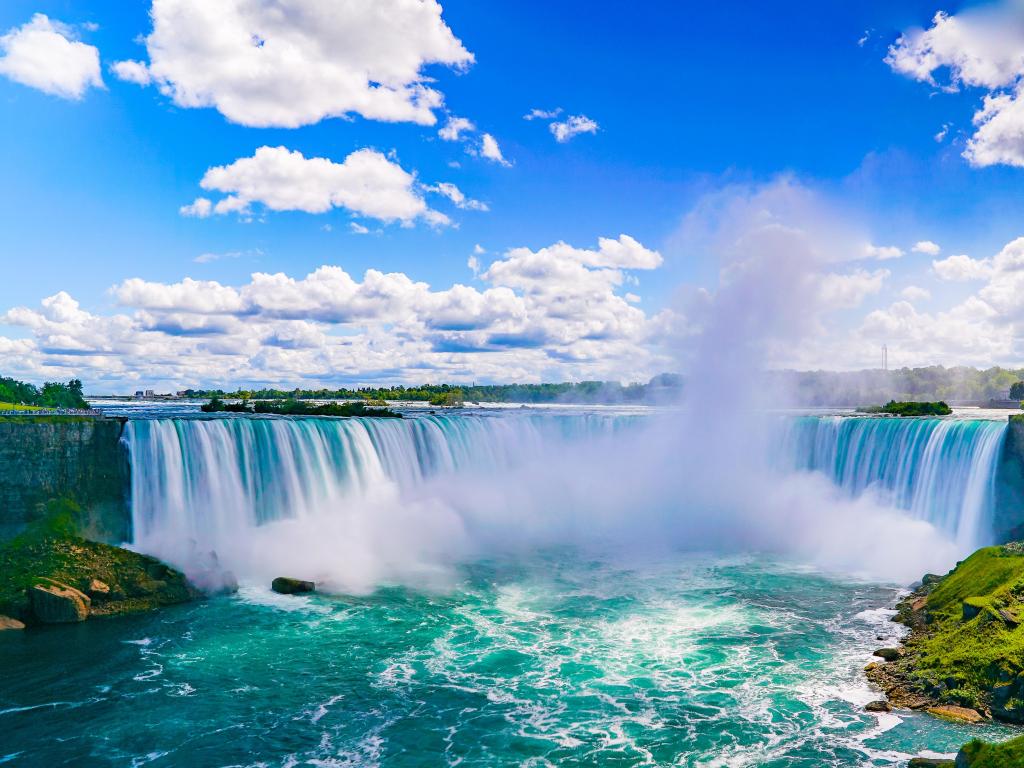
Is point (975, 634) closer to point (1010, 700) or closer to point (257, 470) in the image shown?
point (1010, 700)

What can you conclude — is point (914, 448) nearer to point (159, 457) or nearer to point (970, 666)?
point (970, 666)

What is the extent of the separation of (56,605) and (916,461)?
32010mm

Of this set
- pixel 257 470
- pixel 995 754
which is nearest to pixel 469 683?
pixel 995 754

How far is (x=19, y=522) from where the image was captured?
72.4 ft

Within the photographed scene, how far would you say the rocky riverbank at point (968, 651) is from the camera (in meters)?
13.2

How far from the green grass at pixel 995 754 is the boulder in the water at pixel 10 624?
2182 cm

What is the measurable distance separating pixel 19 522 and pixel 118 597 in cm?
462

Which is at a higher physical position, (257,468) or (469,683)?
(257,468)

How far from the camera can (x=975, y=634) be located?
15.1m

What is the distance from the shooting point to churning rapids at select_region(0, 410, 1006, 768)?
43.0 feet

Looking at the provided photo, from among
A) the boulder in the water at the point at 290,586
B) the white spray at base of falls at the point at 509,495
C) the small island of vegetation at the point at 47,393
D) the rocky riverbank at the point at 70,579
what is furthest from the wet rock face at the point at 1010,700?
the small island of vegetation at the point at 47,393

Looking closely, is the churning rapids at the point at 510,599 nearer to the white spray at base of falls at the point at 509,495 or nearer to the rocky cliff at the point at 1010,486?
the white spray at base of falls at the point at 509,495

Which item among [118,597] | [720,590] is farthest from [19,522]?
[720,590]

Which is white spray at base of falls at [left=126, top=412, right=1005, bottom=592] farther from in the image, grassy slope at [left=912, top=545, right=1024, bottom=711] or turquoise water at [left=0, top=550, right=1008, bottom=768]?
grassy slope at [left=912, top=545, right=1024, bottom=711]
